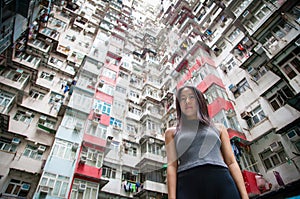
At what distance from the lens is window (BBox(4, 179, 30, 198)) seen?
8.82m

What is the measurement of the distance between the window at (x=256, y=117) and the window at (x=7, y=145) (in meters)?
13.5

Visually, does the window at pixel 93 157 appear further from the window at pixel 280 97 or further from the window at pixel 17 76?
the window at pixel 280 97

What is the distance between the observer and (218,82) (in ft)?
41.9

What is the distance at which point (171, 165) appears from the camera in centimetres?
152

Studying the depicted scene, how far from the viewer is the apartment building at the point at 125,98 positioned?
8.70 metres

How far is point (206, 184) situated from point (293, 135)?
9106mm

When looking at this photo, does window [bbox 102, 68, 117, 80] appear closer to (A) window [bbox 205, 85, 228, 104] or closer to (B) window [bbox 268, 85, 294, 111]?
(A) window [bbox 205, 85, 228, 104]

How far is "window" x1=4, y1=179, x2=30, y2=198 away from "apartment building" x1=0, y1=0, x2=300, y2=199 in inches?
1.7

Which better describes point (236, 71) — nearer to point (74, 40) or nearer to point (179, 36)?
point (179, 36)

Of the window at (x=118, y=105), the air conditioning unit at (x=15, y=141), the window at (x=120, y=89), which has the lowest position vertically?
the air conditioning unit at (x=15, y=141)

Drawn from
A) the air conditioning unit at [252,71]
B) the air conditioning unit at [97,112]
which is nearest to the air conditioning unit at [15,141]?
the air conditioning unit at [97,112]

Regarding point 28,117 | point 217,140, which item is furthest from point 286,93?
point 28,117

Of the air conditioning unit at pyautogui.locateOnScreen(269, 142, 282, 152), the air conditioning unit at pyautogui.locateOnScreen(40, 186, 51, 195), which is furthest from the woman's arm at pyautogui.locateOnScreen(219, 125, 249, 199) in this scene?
the air conditioning unit at pyautogui.locateOnScreen(40, 186, 51, 195)

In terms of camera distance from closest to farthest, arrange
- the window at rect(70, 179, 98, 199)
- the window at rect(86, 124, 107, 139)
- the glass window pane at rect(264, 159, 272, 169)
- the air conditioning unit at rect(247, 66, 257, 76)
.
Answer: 1. the glass window pane at rect(264, 159, 272, 169)
2. the window at rect(70, 179, 98, 199)
3. the air conditioning unit at rect(247, 66, 257, 76)
4. the window at rect(86, 124, 107, 139)
